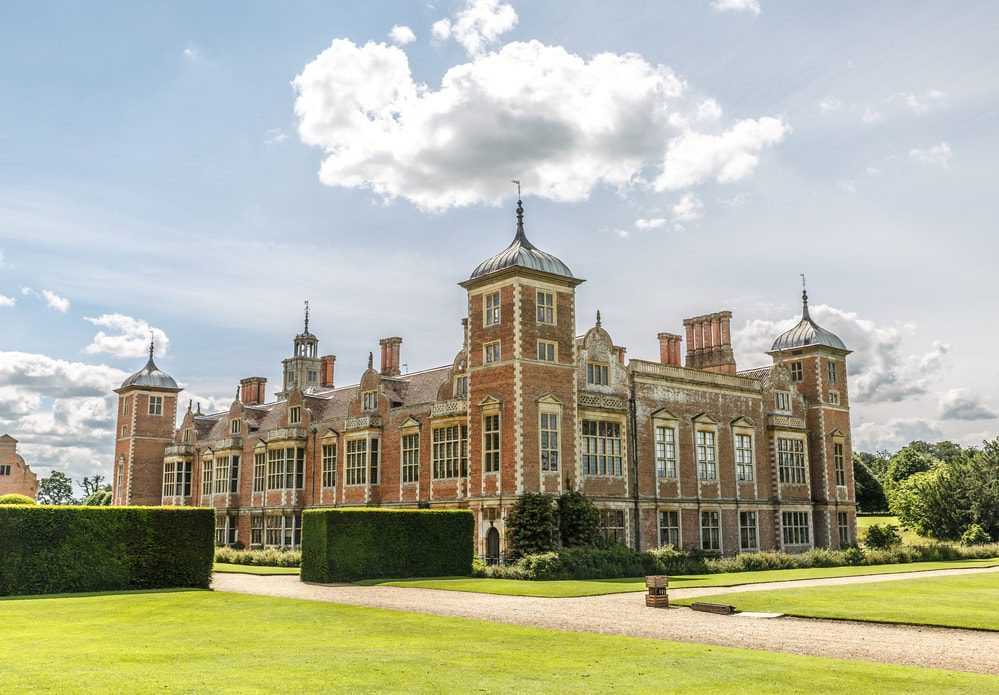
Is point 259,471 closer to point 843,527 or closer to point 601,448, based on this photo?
point 601,448

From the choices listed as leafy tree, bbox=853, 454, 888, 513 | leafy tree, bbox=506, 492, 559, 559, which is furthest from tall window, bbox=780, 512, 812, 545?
leafy tree, bbox=853, 454, 888, 513

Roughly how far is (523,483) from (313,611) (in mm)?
12573

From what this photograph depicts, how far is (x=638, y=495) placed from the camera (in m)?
33.4

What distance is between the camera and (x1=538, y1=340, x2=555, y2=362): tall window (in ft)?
101

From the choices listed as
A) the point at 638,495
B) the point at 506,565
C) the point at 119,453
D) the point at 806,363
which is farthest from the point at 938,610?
the point at 119,453

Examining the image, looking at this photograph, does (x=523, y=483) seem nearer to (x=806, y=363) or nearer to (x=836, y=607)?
(x=836, y=607)

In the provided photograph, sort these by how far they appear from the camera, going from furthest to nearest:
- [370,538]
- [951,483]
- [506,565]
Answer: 1. [951,483]
2. [506,565]
3. [370,538]

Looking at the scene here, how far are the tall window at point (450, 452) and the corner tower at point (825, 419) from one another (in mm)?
16164

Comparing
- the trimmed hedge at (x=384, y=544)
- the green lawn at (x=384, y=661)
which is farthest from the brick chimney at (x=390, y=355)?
the green lawn at (x=384, y=661)

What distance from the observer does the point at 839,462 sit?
4191cm

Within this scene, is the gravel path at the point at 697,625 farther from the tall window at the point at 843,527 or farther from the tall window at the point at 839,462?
the tall window at the point at 839,462

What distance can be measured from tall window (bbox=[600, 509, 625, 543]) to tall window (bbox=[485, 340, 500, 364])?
21.9 ft

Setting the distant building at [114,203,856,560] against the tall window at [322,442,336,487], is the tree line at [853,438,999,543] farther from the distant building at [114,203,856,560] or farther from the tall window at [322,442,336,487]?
the tall window at [322,442,336,487]

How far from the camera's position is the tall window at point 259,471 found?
43375 mm
